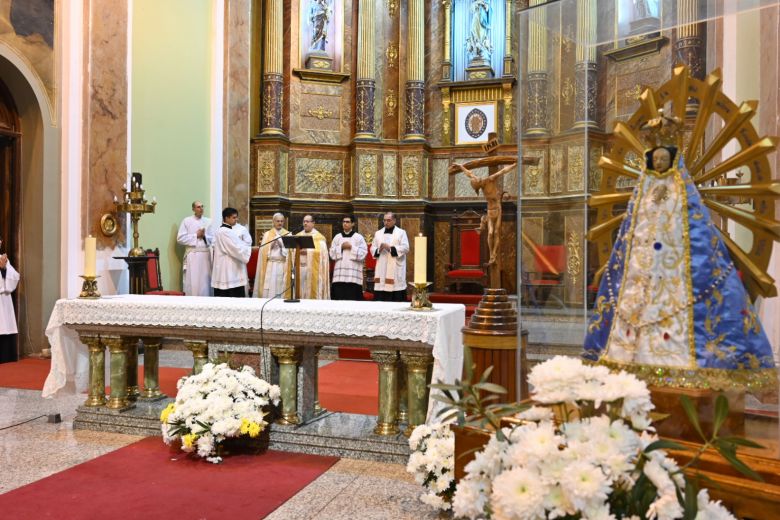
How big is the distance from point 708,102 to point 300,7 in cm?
1187

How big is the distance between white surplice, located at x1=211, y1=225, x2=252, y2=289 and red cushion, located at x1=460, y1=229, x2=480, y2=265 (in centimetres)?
427

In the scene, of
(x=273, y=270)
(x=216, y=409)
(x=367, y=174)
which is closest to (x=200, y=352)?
(x=216, y=409)

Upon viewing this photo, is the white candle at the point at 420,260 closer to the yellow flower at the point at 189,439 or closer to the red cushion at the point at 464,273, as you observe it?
the yellow flower at the point at 189,439

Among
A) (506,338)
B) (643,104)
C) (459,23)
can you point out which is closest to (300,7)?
(459,23)

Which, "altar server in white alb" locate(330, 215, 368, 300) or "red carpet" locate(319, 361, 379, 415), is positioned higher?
"altar server in white alb" locate(330, 215, 368, 300)

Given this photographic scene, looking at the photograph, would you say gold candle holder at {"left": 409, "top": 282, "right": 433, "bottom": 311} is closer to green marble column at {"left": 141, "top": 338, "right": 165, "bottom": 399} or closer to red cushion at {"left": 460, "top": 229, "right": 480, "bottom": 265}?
green marble column at {"left": 141, "top": 338, "right": 165, "bottom": 399}

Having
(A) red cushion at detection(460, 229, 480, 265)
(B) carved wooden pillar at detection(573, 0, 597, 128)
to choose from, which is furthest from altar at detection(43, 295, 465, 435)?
(A) red cushion at detection(460, 229, 480, 265)

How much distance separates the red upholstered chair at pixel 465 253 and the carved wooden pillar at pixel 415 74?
71.1 inches

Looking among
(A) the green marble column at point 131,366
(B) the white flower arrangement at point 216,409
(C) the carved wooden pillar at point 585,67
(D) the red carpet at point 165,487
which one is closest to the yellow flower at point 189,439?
(B) the white flower arrangement at point 216,409

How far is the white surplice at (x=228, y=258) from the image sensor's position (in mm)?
9984

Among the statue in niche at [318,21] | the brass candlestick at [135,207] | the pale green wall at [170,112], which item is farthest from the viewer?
the statue in niche at [318,21]

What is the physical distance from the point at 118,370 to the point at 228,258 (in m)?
4.83

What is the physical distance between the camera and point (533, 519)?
1375 millimetres

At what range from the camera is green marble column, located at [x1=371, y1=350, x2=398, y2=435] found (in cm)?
461
